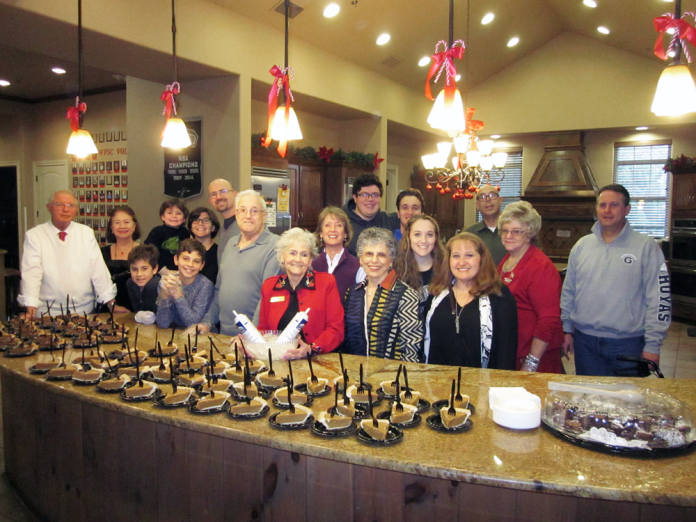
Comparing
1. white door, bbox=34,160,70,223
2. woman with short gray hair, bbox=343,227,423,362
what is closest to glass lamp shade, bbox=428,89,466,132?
woman with short gray hair, bbox=343,227,423,362

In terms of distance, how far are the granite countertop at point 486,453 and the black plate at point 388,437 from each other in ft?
0.06

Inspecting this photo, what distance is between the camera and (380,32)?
7.34 m

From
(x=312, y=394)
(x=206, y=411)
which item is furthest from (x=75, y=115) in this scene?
(x=312, y=394)

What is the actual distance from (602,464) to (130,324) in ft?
9.39

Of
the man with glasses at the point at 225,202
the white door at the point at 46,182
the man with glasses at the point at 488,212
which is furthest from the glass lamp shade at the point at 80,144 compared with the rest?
the white door at the point at 46,182

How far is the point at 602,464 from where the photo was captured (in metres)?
1.56

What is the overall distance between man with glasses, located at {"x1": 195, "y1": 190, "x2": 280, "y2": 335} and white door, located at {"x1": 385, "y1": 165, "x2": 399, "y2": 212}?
7.17m

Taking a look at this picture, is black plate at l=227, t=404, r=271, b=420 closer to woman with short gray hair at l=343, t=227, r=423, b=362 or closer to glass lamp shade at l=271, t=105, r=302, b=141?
woman with short gray hair at l=343, t=227, r=423, b=362

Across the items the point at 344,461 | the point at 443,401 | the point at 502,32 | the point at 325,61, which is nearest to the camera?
the point at 344,461

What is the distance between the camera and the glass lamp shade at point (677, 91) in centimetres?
200

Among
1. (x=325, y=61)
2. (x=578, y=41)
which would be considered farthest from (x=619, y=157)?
(x=325, y=61)

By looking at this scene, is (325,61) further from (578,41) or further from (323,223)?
(578,41)

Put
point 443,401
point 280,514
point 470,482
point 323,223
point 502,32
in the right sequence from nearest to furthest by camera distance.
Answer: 1. point 470,482
2. point 280,514
3. point 443,401
4. point 323,223
5. point 502,32

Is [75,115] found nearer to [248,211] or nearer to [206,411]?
[248,211]
